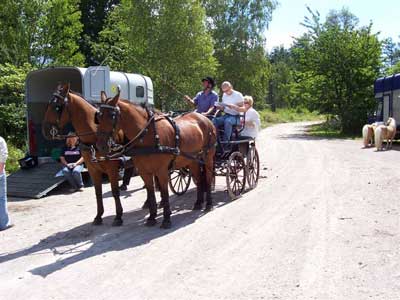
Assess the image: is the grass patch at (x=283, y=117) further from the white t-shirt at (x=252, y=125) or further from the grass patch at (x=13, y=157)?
the white t-shirt at (x=252, y=125)

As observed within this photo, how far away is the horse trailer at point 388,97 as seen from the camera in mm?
23095

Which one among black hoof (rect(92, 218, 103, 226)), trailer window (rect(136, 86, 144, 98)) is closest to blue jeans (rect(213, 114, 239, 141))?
black hoof (rect(92, 218, 103, 226))

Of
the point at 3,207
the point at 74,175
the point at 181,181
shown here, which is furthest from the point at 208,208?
the point at 74,175

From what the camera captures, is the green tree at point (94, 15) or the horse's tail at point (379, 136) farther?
Result: the green tree at point (94, 15)

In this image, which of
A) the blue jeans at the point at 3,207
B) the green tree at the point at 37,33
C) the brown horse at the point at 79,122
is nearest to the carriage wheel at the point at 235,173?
the brown horse at the point at 79,122

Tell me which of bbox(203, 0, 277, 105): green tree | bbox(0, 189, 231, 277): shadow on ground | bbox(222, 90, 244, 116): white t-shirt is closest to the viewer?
bbox(0, 189, 231, 277): shadow on ground

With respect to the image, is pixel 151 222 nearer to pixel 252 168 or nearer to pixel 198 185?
pixel 198 185

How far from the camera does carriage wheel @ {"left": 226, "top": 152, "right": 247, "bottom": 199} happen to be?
31.3ft

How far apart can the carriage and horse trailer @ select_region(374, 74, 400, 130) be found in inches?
566

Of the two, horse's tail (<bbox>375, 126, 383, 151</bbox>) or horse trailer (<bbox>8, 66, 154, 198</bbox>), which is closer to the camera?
horse trailer (<bbox>8, 66, 154, 198</bbox>)

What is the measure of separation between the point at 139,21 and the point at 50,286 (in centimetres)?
2461

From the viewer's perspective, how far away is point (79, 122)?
7422 millimetres

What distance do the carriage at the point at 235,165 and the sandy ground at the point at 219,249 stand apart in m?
0.33

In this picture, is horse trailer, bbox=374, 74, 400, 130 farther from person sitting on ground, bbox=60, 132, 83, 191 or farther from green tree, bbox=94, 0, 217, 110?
person sitting on ground, bbox=60, 132, 83, 191
